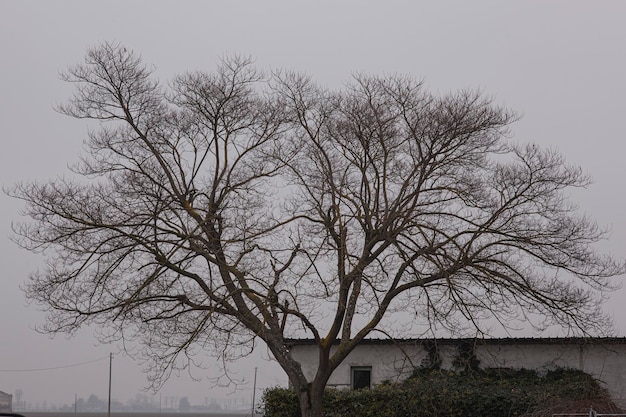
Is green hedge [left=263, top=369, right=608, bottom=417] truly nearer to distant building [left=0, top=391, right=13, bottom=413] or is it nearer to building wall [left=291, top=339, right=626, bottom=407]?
building wall [left=291, top=339, right=626, bottom=407]

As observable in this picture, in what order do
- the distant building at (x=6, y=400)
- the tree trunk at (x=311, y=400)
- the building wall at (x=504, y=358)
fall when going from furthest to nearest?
1. the distant building at (x=6, y=400)
2. the building wall at (x=504, y=358)
3. the tree trunk at (x=311, y=400)

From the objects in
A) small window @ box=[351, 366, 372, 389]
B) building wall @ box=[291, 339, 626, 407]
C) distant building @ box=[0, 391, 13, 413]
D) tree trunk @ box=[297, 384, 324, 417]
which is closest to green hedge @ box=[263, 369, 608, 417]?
building wall @ box=[291, 339, 626, 407]

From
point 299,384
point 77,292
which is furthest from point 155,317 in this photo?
point 299,384

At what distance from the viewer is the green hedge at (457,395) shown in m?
20.8

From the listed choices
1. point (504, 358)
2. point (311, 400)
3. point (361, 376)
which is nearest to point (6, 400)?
point (361, 376)

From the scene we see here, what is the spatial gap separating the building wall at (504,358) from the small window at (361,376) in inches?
5.7

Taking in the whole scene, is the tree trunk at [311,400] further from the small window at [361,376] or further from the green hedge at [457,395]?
the small window at [361,376]

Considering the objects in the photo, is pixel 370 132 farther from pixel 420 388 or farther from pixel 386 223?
pixel 420 388

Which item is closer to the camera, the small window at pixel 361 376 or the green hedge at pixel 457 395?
the green hedge at pixel 457 395

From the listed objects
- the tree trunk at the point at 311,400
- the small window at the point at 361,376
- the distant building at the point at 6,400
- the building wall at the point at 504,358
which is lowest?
the distant building at the point at 6,400

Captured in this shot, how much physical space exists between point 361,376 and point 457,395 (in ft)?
13.0

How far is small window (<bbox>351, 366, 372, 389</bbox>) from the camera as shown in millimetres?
24734

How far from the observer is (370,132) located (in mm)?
20672

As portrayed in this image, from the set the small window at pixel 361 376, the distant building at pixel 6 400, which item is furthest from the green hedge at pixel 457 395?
the distant building at pixel 6 400
